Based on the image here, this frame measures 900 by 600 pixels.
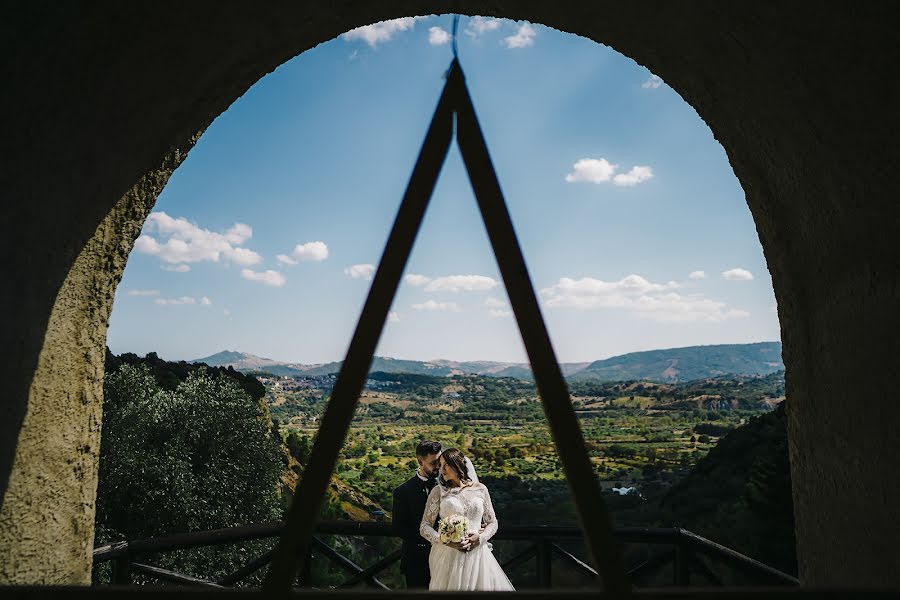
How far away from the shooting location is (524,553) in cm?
420

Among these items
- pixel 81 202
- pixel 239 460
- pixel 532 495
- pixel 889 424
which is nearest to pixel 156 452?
pixel 239 460

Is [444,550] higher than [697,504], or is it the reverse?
[444,550]

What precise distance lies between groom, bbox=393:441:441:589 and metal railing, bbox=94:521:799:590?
11 cm

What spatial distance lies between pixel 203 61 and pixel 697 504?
57.0ft

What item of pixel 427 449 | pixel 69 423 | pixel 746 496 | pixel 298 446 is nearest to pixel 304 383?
pixel 298 446

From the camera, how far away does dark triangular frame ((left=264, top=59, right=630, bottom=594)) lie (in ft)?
3.99

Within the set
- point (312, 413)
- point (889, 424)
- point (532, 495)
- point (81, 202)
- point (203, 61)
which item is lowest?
point (532, 495)

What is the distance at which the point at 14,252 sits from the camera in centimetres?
158

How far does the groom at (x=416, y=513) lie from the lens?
159 inches

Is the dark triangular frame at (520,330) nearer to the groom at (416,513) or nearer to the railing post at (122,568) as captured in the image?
the railing post at (122,568)

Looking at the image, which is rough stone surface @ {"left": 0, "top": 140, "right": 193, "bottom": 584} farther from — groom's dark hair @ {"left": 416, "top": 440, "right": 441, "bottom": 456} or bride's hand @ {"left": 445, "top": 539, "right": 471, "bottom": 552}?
groom's dark hair @ {"left": 416, "top": 440, "right": 441, "bottom": 456}

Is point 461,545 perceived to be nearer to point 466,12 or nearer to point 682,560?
point 682,560

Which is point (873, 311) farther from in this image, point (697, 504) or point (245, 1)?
point (697, 504)

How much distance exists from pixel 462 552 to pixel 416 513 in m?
0.48
